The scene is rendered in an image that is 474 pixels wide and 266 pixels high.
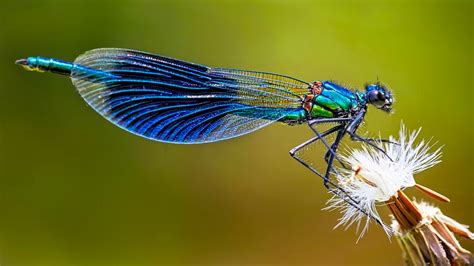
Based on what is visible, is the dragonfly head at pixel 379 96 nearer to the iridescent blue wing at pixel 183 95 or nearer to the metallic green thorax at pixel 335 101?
the metallic green thorax at pixel 335 101

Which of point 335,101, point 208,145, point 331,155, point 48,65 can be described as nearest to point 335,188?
point 331,155

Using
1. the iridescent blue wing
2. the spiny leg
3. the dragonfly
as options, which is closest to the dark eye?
the dragonfly

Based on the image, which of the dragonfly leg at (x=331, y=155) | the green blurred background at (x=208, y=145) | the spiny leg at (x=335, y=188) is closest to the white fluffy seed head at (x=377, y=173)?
the spiny leg at (x=335, y=188)

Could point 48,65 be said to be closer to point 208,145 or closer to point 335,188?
point 335,188

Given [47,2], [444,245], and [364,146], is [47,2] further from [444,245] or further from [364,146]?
[444,245]

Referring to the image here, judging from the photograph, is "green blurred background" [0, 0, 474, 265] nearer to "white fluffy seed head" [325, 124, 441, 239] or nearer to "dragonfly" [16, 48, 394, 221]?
"dragonfly" [16, 48, 394, 221]
